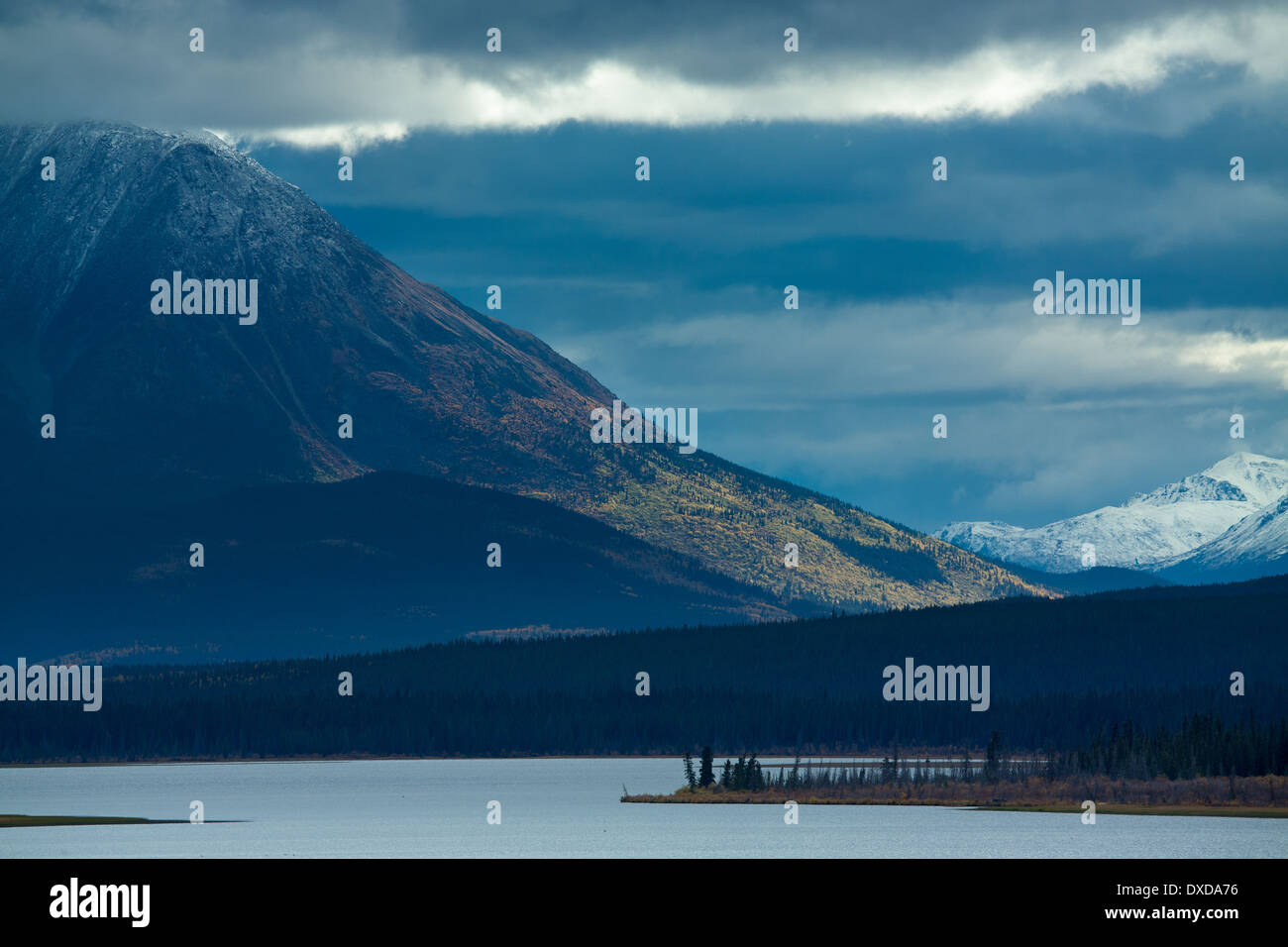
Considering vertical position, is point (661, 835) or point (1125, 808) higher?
point (661, 835)

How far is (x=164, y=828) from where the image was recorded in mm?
170875

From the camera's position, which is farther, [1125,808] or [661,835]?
[1125,808]

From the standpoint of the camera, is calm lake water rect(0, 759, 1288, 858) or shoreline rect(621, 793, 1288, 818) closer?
calm lake water rect(0, 759, 1288, 858)

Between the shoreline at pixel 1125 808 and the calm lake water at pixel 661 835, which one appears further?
the shoreline at pixel 1125 808
